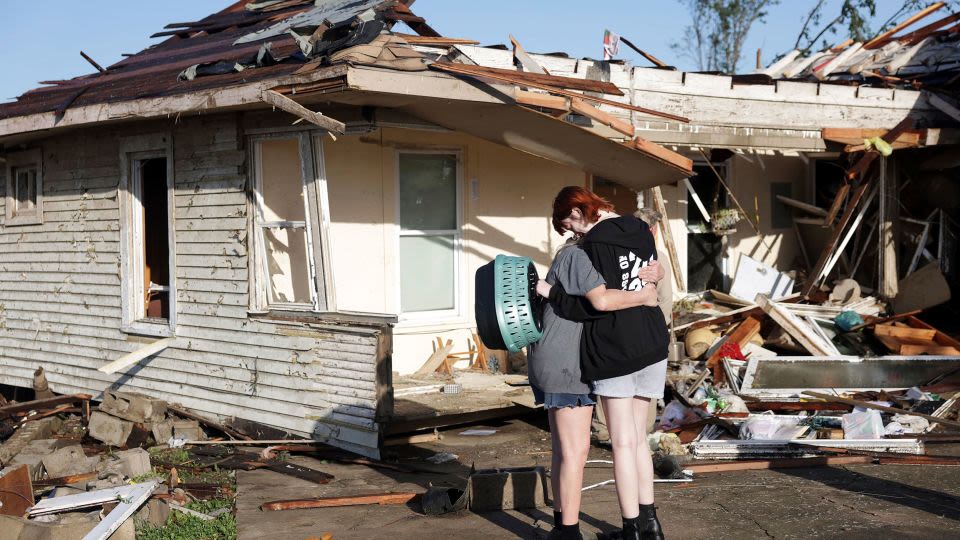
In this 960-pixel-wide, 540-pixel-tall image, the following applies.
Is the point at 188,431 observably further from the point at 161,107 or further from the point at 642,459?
the point at 642,459

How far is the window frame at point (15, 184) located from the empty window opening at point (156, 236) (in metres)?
1.61

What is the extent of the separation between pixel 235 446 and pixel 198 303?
154cm

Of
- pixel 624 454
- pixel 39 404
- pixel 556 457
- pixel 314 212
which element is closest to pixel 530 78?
pixel 314 212

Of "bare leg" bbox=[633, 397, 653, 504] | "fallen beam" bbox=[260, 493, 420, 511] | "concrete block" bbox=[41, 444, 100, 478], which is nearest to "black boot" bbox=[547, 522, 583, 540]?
"bare leg" bbox=[633, 397, 653, 504]

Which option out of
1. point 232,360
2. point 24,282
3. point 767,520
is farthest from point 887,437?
point 24,282

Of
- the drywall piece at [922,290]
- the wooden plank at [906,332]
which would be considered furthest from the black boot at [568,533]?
the drywall piece at [922,290]

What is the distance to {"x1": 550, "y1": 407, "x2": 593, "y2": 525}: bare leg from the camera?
520 cm

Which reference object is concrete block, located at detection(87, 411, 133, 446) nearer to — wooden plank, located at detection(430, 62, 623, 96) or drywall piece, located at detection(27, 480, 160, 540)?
drywall piece, located at detection(27, 480, 160, 540)

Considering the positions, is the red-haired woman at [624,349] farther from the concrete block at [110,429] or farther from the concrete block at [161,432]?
the concrete block at [110,429]

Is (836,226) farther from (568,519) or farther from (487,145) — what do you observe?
(568,519)

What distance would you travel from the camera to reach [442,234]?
1034cm

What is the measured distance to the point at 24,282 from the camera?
12391 millimetres

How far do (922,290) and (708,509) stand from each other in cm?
684

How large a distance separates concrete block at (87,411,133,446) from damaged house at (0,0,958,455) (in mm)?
496
